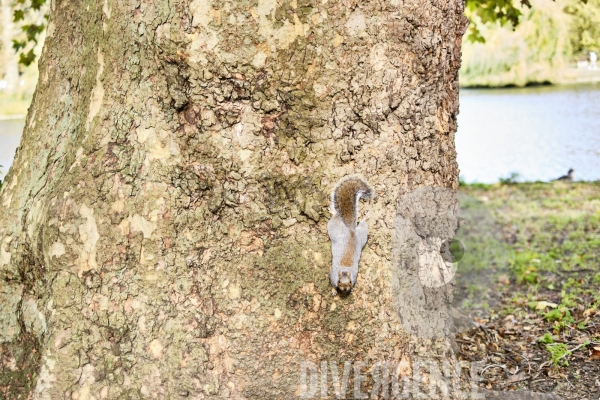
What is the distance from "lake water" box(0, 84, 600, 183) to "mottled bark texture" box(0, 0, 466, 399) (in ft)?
16.8

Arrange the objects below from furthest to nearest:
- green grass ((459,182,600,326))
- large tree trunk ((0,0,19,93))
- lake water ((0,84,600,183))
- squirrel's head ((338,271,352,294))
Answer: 1. lake water ((0,84,600,183))
2. large tree trunk ((0,0,19,93))
3. green grass ((459,182,600,326))
4. squirrel's head ((338,271,352,294))

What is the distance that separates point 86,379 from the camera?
163 centimetres

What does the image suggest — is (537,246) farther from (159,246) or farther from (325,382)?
(159,246)

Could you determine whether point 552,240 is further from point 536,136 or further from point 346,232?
point 346,232

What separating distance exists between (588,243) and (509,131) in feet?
10.5

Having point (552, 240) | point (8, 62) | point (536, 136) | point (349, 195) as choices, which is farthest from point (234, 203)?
point (536, 136)

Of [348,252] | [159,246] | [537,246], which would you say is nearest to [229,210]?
[159,246]

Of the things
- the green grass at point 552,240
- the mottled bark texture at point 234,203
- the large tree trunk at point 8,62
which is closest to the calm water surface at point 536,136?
the green grass at point 552,240

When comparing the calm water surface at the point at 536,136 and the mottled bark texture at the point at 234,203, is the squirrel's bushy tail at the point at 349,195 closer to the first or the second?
the mottled bark texture at the point at 234,203

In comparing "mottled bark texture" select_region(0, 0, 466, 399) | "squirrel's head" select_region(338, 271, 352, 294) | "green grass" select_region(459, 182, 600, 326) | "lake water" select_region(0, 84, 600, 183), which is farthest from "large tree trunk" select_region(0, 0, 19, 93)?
"squirrel's head" select_region(338, 271, 352, 294)

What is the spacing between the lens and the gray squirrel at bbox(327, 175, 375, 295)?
1.60m

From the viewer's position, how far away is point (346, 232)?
5.36ft

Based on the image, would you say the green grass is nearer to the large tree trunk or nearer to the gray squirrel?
the gray squirrel

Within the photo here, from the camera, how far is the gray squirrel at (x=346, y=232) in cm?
160
